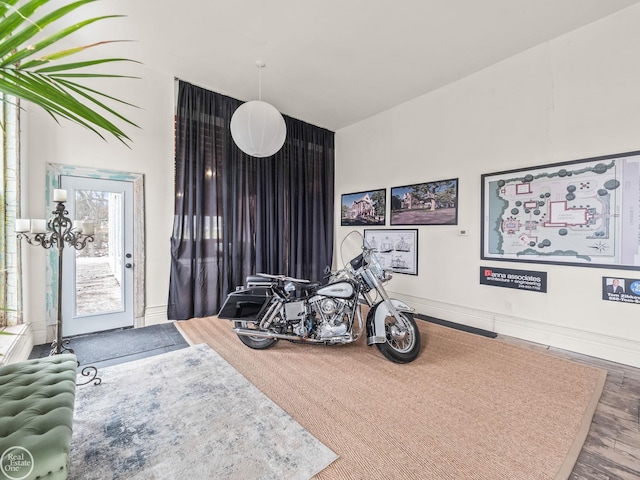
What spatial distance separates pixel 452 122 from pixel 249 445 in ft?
13.2

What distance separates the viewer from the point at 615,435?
1813 mm

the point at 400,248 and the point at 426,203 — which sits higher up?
the point at 426,203

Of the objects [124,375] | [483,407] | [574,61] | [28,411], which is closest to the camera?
[28,411]

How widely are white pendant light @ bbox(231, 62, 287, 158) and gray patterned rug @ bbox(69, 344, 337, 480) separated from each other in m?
2.33

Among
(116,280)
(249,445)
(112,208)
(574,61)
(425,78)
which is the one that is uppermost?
(425,78)

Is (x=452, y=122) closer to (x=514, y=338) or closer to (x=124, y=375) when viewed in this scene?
(x=514, y=338)

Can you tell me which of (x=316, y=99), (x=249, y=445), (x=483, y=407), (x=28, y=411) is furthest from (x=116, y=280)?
(x=483, y=407)

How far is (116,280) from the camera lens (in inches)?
139

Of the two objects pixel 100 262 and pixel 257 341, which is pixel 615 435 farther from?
pixel 100 262

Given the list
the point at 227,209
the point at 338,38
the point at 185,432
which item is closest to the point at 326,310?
the point at 185,432

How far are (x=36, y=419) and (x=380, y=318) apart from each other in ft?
7.59

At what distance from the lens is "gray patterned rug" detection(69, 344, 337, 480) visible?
156 centimetres

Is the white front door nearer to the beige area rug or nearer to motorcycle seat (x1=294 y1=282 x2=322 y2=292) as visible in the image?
the beige area rug

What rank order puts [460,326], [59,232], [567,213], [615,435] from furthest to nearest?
[460,326] → [567,213] → [59,232] → [615,435]
